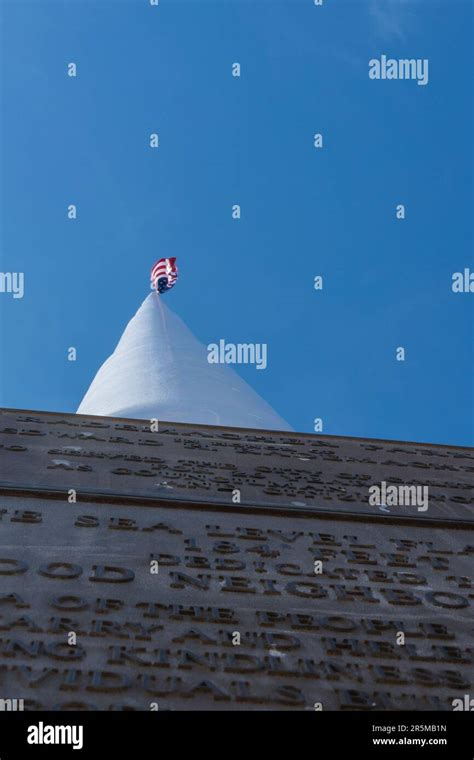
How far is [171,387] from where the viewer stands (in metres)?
14.9

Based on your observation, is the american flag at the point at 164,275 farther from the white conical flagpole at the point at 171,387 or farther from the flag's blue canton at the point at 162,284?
the white conical flagpole at the point at 171,387

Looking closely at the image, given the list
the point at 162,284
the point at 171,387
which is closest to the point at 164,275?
the point at 162,284

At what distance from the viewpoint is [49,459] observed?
9.28m

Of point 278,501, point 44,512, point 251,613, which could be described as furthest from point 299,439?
point 251,613

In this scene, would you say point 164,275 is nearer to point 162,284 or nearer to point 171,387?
point 162,284

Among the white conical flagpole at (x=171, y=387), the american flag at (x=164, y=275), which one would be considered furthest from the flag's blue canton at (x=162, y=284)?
the white conical flagpole at (x=171, y=387)

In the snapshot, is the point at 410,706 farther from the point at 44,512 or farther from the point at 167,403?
the point at 167,403

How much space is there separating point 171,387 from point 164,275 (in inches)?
388

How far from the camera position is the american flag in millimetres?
24406

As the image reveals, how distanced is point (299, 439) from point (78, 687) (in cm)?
654

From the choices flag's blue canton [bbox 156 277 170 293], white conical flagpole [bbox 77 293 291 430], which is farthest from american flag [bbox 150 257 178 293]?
white conical flagpole [bbox 77 293 291 430]

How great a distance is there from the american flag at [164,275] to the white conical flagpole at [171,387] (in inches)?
203

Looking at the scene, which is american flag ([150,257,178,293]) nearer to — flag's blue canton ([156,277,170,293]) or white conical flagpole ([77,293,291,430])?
flag's blue canton ([156,277,170,293])

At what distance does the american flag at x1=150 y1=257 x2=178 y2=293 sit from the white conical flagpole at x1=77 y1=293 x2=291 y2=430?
5147 millimetres
